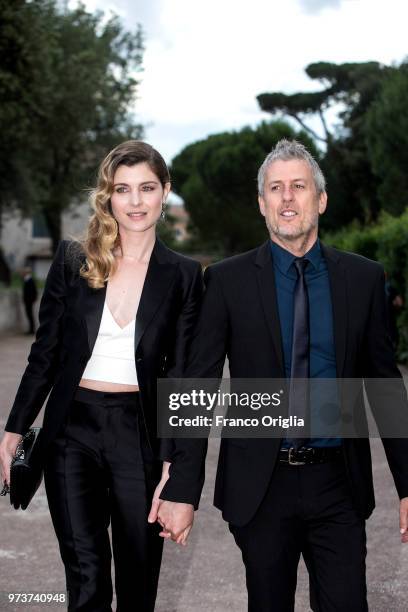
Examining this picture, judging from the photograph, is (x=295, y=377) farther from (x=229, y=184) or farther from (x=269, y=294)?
(x=229, y=184)

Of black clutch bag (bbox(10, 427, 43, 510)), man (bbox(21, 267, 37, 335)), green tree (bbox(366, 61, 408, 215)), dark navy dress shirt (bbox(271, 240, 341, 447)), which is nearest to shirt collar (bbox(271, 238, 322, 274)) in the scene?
dark navy dress shirt (bbox(271, 240, 341, 447))

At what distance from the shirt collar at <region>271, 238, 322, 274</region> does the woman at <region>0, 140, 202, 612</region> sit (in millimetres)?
466

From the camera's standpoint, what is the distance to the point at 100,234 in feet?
11.1

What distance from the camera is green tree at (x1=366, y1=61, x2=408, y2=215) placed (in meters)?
30.1

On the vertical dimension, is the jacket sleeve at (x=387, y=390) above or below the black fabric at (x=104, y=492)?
above

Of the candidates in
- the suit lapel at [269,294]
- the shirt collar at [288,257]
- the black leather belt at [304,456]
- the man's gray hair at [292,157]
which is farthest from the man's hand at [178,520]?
the man's gray hair at [292,157]

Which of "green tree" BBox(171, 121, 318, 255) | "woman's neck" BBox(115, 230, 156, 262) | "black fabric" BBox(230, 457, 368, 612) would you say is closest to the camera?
"black fabric" BBox(230, 457, 368, 612)

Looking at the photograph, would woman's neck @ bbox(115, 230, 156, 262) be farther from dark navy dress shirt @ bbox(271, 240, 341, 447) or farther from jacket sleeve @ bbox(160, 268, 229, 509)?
dark navy dress shirt @ bbox(271, 240, 341, 447)

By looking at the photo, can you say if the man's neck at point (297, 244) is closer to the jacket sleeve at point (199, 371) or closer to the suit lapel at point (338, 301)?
the suit lapel at point (338, 301)

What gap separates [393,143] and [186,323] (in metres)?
28.9

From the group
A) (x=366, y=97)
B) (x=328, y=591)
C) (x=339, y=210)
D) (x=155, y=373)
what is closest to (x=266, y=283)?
(x=155, y=373)

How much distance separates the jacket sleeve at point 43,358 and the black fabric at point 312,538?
1.04 meters

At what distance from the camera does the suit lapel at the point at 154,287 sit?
323 centimetres

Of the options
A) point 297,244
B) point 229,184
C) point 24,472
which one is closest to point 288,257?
point 297,244
